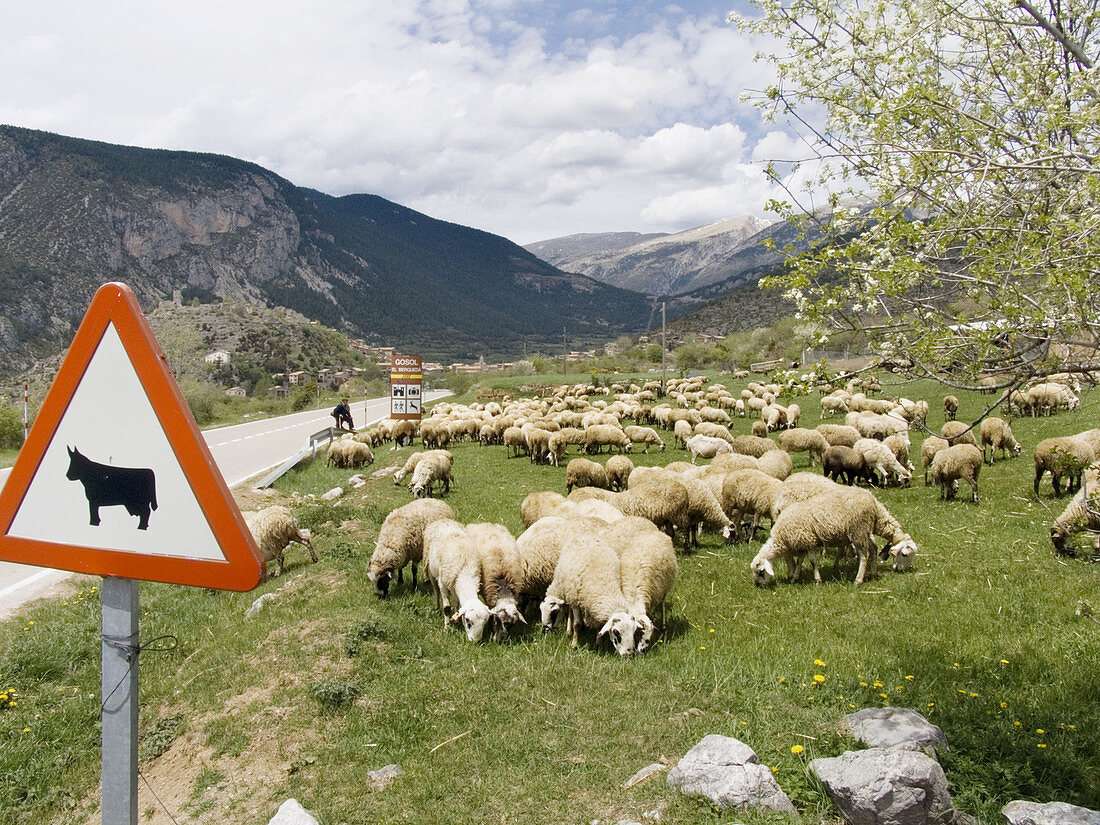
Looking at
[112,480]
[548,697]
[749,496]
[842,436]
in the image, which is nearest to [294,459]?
[749,496]

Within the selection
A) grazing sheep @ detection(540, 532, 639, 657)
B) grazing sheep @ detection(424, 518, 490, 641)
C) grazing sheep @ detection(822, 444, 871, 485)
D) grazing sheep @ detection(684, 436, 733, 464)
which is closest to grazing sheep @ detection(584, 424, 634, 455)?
grazing sheep @ detection(684, 436, 733, 464)

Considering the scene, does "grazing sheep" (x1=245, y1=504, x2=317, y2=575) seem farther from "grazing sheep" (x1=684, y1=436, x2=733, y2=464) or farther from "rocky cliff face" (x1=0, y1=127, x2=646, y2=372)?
"rocky cliff face" (x1=0, y1=127, x2=646, y2=372)

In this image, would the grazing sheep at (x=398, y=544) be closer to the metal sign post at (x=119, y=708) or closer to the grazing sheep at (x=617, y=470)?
the metal sign post at (x=119, y=708)

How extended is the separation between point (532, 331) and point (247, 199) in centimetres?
6639

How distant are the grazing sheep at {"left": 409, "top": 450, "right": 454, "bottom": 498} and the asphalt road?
3.94 m

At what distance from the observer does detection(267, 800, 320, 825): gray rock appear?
365cm

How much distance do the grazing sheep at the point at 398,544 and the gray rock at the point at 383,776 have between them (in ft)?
11.9

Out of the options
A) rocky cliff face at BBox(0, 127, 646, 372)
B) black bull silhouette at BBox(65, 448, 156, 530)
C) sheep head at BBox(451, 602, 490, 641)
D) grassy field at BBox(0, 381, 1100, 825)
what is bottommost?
grassy field at BBox(0, 381, 1100, 825)

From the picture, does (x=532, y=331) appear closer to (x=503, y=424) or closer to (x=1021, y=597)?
(x=503, y=424)

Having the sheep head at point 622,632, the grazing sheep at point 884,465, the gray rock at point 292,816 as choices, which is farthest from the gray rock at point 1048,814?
the grazing sheep at point 884,465

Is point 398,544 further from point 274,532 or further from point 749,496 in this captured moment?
point 749,496

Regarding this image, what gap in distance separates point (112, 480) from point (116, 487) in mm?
33

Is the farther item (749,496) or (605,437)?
(605,437)

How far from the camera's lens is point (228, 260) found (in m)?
118
